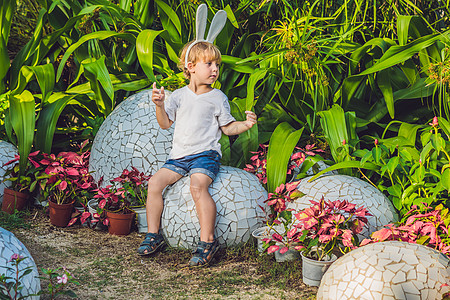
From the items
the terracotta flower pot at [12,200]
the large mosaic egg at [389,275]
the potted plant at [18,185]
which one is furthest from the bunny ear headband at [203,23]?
the large mosaic egg at [389,275]

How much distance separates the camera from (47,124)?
14.3ft

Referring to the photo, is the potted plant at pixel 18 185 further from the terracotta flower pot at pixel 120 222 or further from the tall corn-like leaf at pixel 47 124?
the terracotta flower pot at pixel 120 222

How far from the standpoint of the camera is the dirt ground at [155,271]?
2.95 metres

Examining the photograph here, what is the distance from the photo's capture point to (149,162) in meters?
3.92

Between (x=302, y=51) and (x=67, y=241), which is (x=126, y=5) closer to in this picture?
(x=302, y=51)

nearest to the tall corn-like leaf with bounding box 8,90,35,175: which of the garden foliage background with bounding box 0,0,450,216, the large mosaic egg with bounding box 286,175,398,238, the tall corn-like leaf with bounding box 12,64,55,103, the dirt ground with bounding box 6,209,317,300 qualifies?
the garden foliage background with bounding box 0,0,450,216

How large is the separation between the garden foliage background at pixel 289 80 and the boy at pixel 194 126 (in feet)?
1.00

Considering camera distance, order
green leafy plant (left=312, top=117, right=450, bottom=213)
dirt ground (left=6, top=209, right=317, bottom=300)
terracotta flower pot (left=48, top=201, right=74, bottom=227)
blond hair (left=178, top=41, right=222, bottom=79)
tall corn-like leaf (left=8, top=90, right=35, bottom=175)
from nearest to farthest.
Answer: dirt ground (left=6, top=209, right=317, bottom=300), green leafy plant (left=312, top=117, right=450, bottom=213), blond hair (left=178, top=41, right=222, bottom=79), terracotta flower pot (left=48, top=201, right=74, bottom=227), tall corn-like leaf (left=8, top=90, right=35, bottom=175)

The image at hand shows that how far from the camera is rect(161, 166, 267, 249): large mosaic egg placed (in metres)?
3.46

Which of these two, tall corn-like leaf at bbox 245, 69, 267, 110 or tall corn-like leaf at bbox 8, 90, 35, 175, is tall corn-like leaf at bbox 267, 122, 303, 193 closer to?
tall corn-like leaf at bbox 245, 69, 267, 110

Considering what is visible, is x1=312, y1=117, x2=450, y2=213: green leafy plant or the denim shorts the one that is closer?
x1=312, y1=117, x2=450, y2=213: green leafy plant

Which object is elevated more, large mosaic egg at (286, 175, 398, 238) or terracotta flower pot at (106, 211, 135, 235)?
large mosaic egg at (286, 175, 398, 238)

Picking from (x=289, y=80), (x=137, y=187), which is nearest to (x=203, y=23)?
(x=289, y=80)

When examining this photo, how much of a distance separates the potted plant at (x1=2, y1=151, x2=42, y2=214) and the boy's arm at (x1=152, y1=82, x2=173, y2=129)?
110 centimetres
